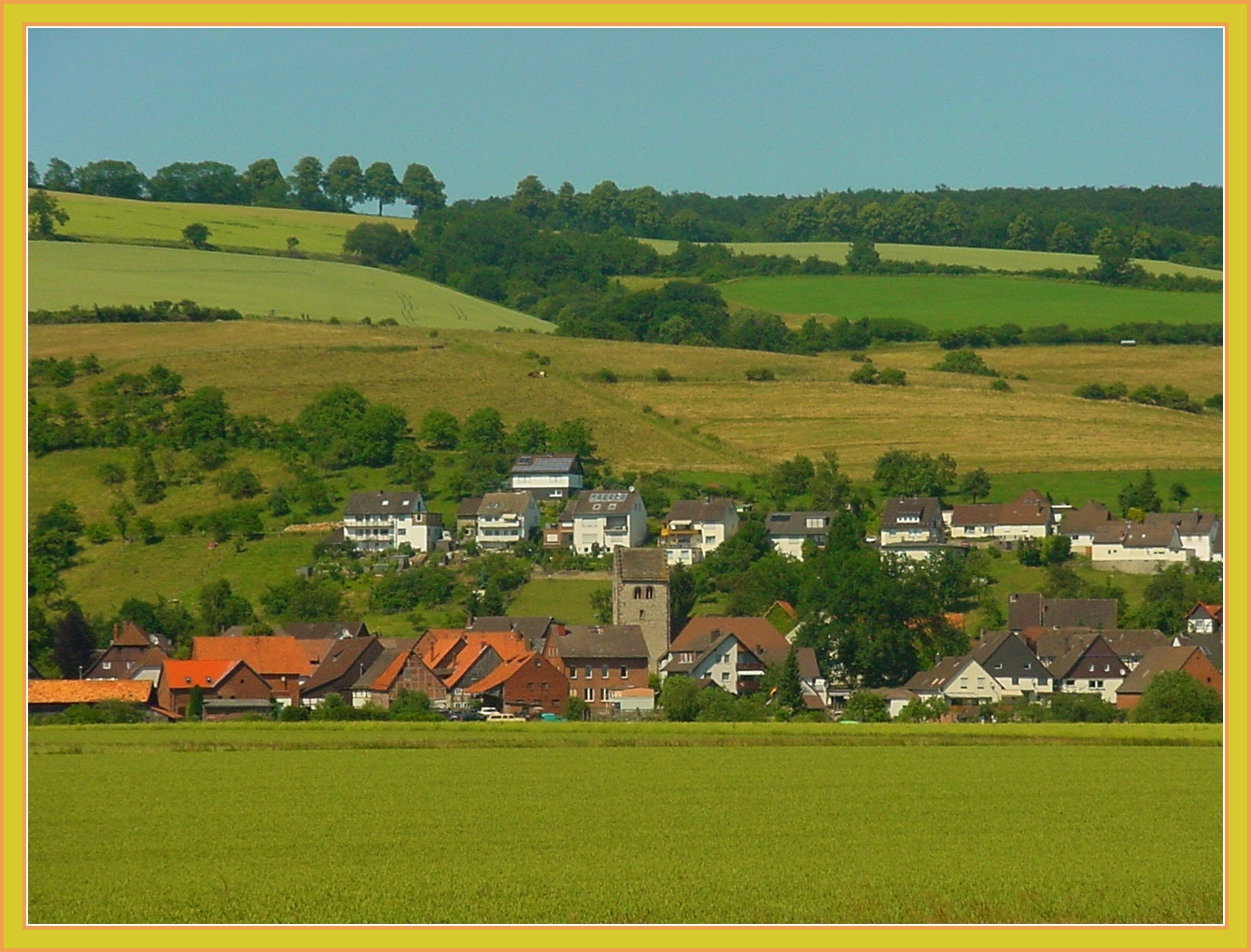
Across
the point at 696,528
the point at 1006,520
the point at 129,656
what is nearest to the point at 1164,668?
the point at 1006,520

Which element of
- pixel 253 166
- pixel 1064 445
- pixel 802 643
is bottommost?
pixel 802 643

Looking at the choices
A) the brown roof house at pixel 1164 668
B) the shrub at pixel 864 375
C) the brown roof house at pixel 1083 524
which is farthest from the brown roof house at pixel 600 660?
the shrub at pixel 864 375

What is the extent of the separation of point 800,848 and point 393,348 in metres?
107

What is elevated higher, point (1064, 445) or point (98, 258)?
point (98, 258)

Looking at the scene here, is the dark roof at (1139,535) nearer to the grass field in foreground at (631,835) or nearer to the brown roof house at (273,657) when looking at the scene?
the brown roof house at (273,657)

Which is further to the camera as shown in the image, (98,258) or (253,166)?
(253,166)

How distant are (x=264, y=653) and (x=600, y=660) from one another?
1260 centimetres

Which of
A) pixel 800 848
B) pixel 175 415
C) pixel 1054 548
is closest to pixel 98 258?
pixel 175 415

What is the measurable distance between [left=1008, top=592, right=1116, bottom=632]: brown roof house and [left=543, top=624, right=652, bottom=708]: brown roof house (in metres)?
15.5

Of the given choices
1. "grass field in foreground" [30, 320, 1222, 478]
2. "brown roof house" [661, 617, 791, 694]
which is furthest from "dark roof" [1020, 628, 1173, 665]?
"grass field in foreground" [30, 320, 1222, 478]

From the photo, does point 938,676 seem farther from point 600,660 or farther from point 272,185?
point 272,185

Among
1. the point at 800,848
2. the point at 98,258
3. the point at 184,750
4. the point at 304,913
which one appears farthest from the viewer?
the point at 98,258
